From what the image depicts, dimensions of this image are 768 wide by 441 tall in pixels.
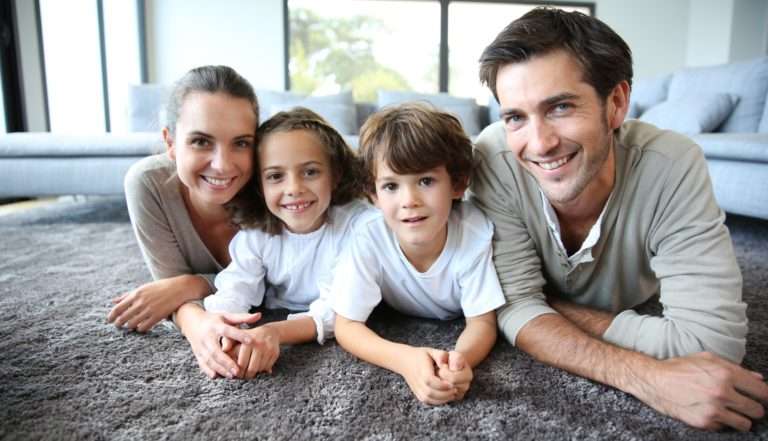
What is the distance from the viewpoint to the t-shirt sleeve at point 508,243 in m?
1.14

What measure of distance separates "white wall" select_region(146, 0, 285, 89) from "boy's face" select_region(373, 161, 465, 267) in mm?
4480

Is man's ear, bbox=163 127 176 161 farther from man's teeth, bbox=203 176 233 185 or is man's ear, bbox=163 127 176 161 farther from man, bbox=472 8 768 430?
man, bbox=472 8 768 430

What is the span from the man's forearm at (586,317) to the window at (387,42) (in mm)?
4397

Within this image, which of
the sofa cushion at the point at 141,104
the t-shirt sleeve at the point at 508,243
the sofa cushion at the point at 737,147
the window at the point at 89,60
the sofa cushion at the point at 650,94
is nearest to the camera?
the t-shirt sleeve at the point at 508,243

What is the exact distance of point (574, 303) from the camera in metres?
1.29

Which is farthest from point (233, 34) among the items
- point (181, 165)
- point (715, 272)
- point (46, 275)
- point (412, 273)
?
point (715, 272)

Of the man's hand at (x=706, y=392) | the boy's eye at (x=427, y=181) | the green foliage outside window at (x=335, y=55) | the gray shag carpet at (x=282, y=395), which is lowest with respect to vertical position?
the gray shag carpet at (x=282, y=395)

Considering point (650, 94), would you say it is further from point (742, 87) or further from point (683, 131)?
point (683, 131)

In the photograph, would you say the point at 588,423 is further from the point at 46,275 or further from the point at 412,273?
the point at 46,275

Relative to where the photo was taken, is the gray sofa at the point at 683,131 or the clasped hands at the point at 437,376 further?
the gray sofa at the point at 683,131

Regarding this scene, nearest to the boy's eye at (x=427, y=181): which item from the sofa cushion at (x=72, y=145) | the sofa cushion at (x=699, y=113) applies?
the sofa cushion at (x=72, y=145)

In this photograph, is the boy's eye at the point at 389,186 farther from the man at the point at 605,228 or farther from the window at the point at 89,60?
the window at the point at 89,60

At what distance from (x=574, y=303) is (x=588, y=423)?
0.46m

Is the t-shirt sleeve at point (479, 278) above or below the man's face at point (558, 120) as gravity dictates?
below
